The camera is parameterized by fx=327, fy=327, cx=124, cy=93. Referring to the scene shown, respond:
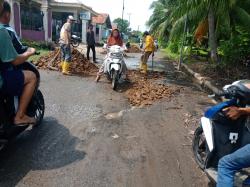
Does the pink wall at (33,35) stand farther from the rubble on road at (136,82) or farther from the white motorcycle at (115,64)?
the white motorcycle at (115,64)

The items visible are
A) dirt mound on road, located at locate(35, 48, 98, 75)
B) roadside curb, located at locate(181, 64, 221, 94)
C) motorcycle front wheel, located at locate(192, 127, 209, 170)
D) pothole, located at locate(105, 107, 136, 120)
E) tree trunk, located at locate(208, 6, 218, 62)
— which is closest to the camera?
motorcycle front wheel, located at locate(192, 127, 209, 170)

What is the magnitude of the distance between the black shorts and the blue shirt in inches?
5.1

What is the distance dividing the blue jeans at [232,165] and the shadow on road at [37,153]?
194 centimetres

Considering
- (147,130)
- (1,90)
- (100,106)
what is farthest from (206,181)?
(100,106)

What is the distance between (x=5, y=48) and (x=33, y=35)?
24.6 m

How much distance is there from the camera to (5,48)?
3.95 meters

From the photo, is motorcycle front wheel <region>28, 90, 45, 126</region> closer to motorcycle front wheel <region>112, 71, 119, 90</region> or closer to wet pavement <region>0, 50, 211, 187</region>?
wet pavement <region>0, 50, 211, 187</region>

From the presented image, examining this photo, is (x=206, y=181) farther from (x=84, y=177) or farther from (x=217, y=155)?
(x=84, y=177)

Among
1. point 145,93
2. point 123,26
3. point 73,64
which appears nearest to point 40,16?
point 73,64

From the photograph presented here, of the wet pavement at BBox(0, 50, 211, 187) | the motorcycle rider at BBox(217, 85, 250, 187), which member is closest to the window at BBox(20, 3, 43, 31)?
Answer: the wet pavement at BBox(0, 50, 211, 187)

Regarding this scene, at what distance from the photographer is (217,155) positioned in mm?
3539

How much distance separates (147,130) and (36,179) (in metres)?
2.34

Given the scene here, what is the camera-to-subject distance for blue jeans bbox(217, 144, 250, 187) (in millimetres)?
2990

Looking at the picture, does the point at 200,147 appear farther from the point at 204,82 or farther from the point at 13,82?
the point at 204,82
